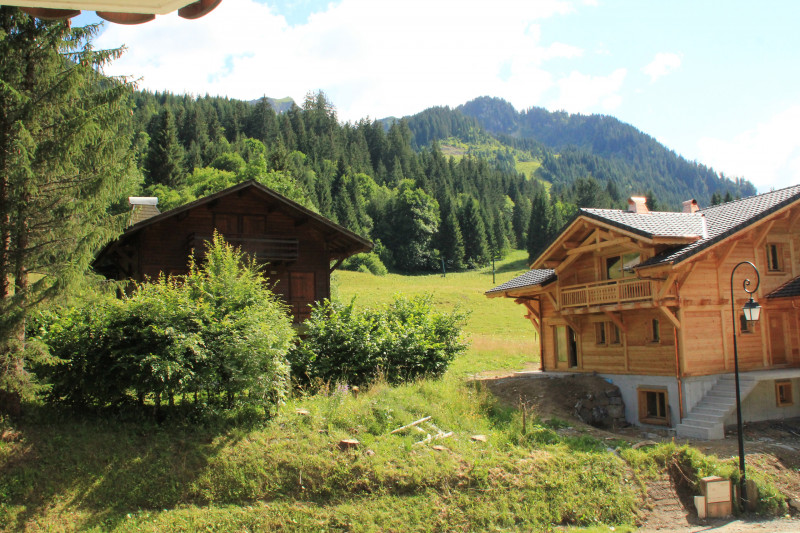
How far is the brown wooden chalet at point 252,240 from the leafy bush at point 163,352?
1006 cm

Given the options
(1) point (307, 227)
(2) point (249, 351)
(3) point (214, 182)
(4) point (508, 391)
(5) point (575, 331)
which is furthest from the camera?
(3) point (214, 182)

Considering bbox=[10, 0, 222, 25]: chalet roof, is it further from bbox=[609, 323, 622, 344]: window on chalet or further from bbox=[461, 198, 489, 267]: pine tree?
bbox=[461, 198, 489, 267]: pine tree

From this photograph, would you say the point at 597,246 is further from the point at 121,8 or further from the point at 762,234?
the point at 121,8

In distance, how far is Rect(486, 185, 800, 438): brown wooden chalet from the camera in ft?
68.4

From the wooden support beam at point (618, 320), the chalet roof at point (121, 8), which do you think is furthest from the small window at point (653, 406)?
the chalet roof at point (121, 8)

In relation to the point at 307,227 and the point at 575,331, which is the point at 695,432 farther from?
the point at 307,227

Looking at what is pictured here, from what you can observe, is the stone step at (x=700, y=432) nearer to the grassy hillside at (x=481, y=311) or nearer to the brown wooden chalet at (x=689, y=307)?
the brown wooden chalet at (x=689, y=307)

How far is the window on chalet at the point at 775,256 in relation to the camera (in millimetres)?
23703

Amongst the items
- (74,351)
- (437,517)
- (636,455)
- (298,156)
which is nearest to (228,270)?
(74,351)

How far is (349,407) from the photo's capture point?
53.9 ft

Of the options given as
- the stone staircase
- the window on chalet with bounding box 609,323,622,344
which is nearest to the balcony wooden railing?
the window on chalet with bounding box 609,323,622,344

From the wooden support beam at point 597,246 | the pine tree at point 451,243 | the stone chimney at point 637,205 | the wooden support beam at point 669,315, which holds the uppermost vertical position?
the pine tree at point 451,243

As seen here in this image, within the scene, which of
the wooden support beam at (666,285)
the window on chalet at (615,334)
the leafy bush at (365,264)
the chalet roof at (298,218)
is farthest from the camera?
the leafy bush at (365,264)

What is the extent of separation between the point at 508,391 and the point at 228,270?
39.0 feet
